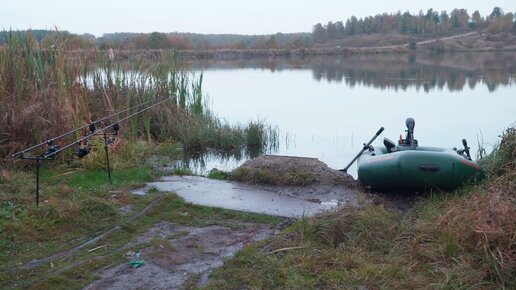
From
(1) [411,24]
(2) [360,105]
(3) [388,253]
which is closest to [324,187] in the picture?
(3) [388,253]

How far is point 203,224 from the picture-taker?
237 inches

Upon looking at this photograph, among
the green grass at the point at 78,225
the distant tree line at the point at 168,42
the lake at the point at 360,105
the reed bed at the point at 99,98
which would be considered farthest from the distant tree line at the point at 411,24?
the green grass at the point at 78,225

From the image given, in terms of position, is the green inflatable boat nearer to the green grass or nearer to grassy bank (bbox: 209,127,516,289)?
grassy bank (bbox: 209,127,516,289)

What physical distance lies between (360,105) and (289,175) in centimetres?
1134

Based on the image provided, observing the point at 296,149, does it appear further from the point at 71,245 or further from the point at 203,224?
the point at 71,245

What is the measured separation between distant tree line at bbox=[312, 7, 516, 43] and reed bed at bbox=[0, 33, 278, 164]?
154 ft

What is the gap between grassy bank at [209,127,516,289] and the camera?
4.36 meters

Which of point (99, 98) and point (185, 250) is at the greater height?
point (99, 98)

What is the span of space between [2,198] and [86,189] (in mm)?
1085

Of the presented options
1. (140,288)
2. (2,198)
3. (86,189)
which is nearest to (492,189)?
(140,288)

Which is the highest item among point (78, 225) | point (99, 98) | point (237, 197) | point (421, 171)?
point (99, 98)

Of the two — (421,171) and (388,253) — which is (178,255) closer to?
(388,253)

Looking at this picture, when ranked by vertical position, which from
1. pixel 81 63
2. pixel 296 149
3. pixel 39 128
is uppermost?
pixel 81 63

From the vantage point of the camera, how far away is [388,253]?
506 cm
